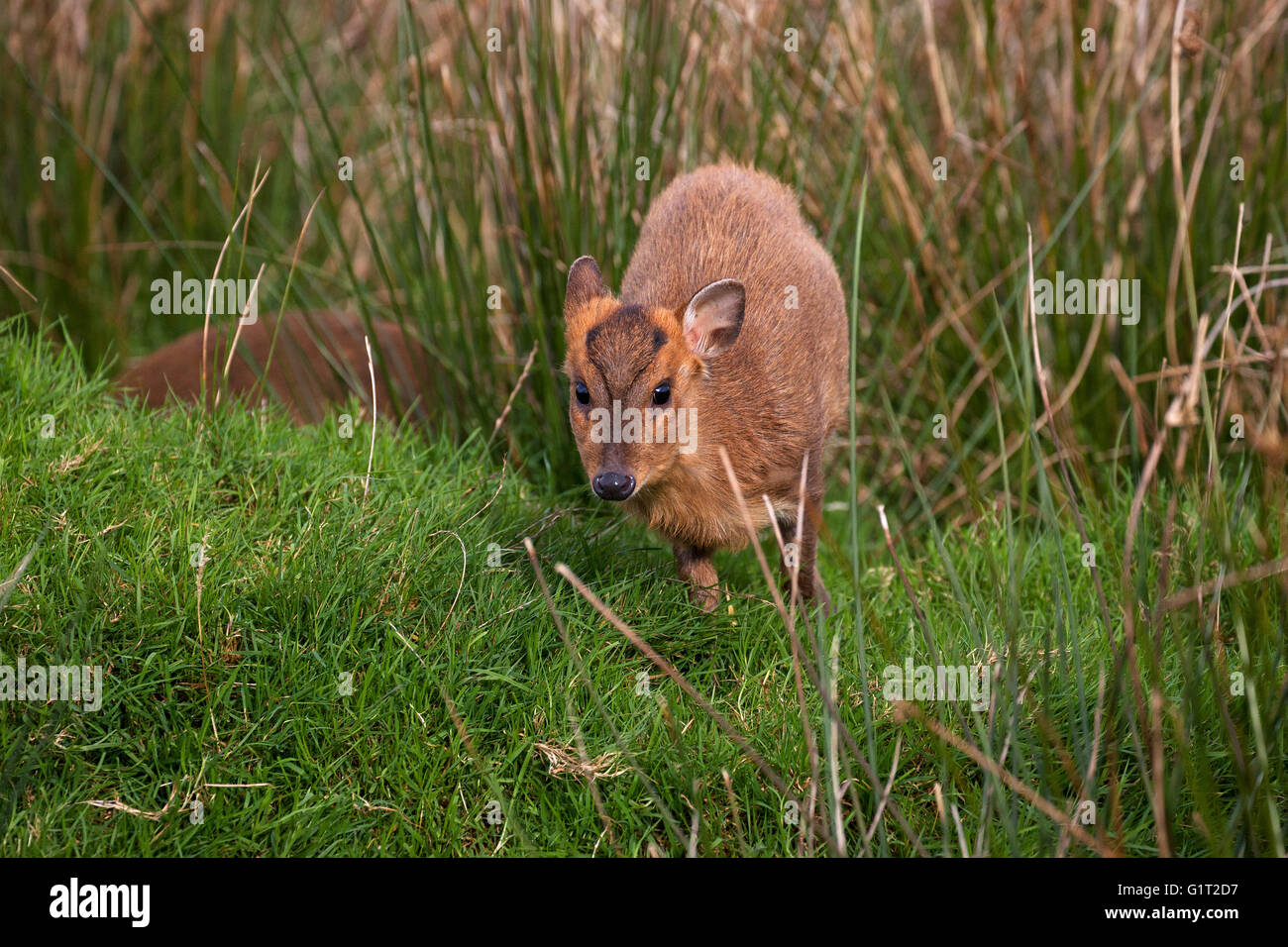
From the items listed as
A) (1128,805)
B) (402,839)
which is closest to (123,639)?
(402,839)

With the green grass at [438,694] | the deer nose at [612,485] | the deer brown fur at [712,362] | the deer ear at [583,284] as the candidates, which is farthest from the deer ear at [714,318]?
the green grass at [438,694]

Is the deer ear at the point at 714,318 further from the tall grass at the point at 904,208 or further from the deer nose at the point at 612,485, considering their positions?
the deer nose at the point at 612,485

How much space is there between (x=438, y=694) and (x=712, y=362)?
4.90 ft

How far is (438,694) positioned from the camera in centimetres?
338

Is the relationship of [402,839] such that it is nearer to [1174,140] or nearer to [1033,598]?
[1033,598]

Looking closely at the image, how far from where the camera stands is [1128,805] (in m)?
3.28

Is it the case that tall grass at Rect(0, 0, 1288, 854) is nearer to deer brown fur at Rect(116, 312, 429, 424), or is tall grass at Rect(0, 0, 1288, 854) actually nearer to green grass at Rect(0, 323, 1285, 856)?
deer brown fur at Rect(116, 312, 429, 424)

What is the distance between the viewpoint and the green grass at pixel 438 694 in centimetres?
304

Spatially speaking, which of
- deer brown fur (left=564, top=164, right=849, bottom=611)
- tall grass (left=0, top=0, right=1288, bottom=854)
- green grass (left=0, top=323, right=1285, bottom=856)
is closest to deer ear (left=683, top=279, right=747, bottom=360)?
deer brown fur (left=564, top=164, right=849, bottom=611)

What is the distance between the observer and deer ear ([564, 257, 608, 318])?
4.04m

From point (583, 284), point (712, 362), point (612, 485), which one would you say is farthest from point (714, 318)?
point (612, 485)

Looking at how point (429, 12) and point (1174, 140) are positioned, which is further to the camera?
point (429, 12)

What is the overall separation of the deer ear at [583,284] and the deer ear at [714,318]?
0.31 meters
